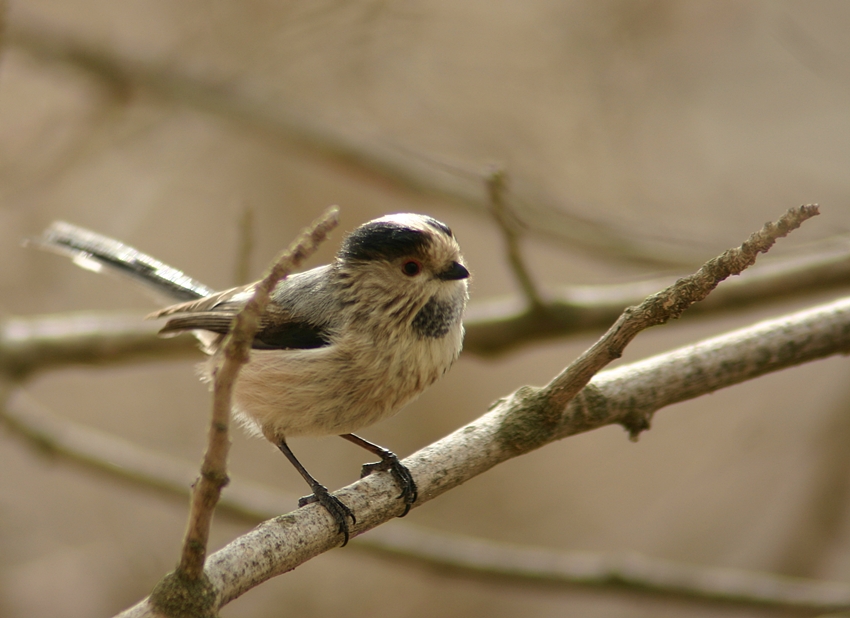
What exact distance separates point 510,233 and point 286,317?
2.91ft

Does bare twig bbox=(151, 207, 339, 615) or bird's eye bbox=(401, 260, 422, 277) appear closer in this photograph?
bare twig bbox=(151, 207, 339, 615)

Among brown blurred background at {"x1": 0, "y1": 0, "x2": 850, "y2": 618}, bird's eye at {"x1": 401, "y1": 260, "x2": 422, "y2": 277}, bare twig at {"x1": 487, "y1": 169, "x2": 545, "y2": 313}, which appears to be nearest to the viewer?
bird's eye at {"x1": 401, "y1": 260, "x2": 422, "y2": 277}

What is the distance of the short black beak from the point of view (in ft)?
8.33

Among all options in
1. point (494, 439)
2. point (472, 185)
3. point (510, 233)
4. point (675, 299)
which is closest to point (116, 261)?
point (510, 233)

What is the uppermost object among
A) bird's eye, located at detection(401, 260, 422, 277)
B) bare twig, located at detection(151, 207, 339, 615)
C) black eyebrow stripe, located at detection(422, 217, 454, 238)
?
black eyebrow stripe, located at detection(422, 217, 454, 238)

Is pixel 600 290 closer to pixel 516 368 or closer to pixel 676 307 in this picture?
pixel 676 307

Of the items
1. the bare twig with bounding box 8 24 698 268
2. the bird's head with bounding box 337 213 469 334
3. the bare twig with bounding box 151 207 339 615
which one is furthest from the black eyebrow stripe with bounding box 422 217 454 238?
the bare twig with bounding box 8 24 698 268

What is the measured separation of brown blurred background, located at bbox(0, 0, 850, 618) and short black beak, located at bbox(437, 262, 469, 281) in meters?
1.12

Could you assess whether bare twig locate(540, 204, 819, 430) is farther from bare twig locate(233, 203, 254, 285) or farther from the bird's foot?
bare twig locate(233, 203, 254, 285)

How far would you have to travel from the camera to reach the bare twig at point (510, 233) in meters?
2.71

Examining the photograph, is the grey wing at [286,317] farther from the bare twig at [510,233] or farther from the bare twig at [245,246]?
the bare twig at [510,233]

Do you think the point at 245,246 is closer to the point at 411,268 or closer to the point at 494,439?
the point at 411,268

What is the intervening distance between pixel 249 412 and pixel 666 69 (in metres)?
4.21

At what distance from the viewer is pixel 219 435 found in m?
1.51
